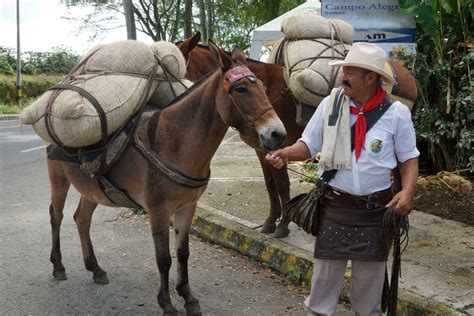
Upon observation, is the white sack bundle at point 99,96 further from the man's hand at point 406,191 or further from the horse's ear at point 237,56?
the man's hand at point 406,191

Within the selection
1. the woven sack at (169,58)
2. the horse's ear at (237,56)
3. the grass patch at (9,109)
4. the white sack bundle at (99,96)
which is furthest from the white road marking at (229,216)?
the grass patch at (9,109)

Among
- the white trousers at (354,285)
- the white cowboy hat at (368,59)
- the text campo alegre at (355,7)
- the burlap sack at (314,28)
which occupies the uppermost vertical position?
the text campo alegre at (355,7)

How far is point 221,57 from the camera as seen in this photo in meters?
3.72

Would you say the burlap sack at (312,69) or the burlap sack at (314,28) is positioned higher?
the burlap sack at (314,28)

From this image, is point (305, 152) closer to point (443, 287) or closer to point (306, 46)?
point (443, 287)

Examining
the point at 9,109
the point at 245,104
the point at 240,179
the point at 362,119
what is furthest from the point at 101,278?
the point at 9,109

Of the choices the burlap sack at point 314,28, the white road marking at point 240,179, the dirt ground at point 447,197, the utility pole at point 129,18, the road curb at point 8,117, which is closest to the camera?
the burlap sack at point 314,28

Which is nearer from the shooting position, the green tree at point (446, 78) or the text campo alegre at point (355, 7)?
the green tree at point (446, 78)

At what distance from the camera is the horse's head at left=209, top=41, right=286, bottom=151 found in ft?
11.3

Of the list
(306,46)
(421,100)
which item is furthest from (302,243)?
(421,100)

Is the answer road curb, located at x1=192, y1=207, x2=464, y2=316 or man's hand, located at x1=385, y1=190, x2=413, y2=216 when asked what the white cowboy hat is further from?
road curb, located at x1=192, y1=207, x2=464, y2=316

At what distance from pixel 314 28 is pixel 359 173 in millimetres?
2637

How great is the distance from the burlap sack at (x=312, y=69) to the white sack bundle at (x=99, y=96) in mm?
1444

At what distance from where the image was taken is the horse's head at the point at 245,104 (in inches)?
136
